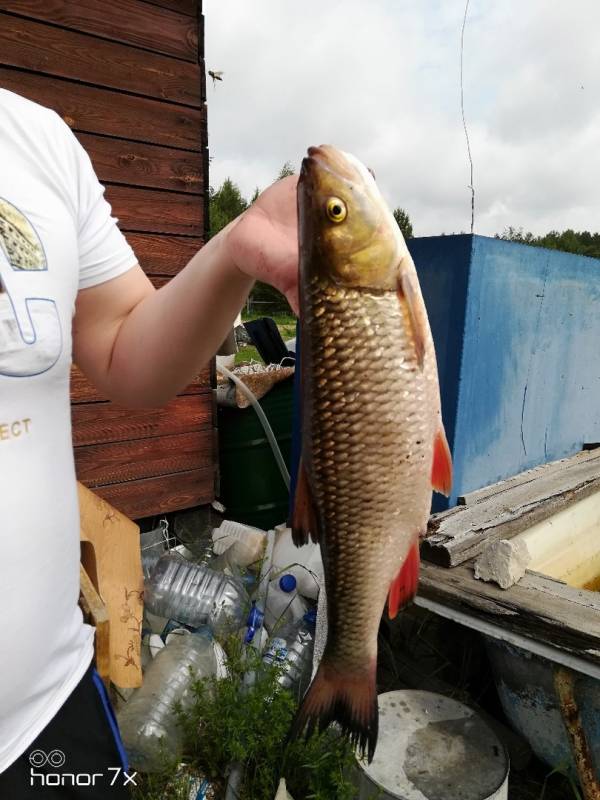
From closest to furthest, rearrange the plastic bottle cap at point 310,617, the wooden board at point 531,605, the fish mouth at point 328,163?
the fish mouth at point 328,163 → the wooden board at point 531,605 → the plastic bottle cap at point 310,617

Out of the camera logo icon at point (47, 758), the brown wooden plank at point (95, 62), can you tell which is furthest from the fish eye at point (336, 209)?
the brown wooden plank at point (95, 62)

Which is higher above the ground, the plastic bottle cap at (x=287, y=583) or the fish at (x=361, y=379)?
the fish at (x=361, y=379)

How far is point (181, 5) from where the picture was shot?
175 inches

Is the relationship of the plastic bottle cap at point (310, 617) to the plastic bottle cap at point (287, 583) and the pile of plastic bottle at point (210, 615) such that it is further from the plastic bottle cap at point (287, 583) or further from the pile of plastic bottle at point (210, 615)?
the plastic bottle cap at point (287, 583)

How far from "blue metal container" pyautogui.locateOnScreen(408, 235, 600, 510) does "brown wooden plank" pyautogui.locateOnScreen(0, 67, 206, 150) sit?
6.64ft

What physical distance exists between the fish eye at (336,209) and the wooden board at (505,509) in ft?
8.79

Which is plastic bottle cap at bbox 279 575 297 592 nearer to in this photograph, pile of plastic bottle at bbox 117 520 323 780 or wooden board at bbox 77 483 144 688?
pile of plastic bottle at bbox 117 520 323 780

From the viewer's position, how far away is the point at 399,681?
13.6 feet

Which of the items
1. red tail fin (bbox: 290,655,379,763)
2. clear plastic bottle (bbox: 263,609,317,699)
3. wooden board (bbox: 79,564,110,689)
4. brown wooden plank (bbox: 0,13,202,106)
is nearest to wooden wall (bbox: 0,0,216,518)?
brown wooden plank (bbox: 0,13,202,106)

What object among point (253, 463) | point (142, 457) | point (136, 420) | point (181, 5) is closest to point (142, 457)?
point (142, 457)

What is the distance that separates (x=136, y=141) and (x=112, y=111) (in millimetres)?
247

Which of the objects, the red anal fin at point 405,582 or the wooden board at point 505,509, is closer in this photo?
the red anal fin at point 405,582

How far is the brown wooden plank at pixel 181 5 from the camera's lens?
14.3 ft

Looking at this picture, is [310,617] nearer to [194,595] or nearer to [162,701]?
[194,595]
